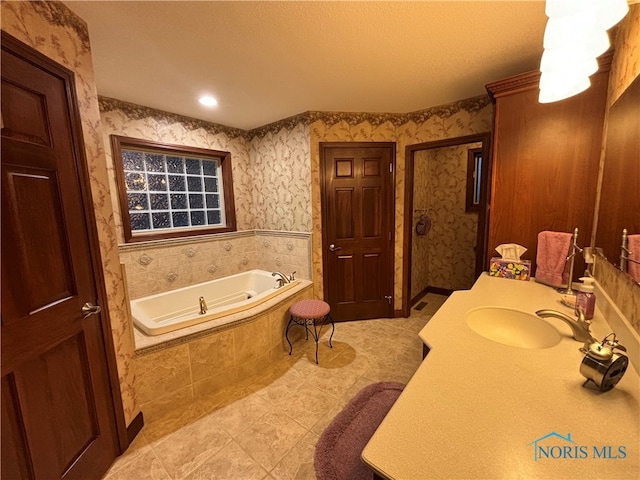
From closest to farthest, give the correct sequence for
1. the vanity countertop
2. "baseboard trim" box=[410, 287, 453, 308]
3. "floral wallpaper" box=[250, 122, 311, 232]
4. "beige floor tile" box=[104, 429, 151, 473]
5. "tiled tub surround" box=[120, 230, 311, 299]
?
the vanity countertop < "beige floor tile" box=[104, 429, 151, 473] < "tiled tub surround" box=[120, 230, 311, 299] < "floral wallpaper" box=[250, 122, 311, 232] < "baseboard trim" box=[410, 287, 453, 308]

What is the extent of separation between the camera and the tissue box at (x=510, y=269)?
1.66 metres

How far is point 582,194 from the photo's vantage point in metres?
1.49

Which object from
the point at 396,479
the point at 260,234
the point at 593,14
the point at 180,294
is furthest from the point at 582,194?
the point at 180,294

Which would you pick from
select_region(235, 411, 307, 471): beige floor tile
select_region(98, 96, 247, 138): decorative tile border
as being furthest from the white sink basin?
select_region(98, 96, 247, 138): decorative tile border

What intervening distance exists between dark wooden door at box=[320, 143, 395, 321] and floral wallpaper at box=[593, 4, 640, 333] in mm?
1634

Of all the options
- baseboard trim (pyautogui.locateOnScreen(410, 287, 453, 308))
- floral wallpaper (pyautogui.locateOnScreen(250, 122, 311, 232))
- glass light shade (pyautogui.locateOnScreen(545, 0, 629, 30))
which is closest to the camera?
glass light shade (pyautogui.locateOnScreen(545, 0, 629, 30))

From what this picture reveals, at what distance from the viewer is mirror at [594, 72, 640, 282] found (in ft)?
3.06

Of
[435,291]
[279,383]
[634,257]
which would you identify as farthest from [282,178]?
[435,291]

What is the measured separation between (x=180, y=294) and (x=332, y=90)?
96.7 inches

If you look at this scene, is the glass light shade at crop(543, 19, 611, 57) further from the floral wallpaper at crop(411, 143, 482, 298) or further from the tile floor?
the floral wallpaper at crop(411, 143, 482, 298)

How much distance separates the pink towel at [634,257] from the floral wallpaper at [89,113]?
230 cm

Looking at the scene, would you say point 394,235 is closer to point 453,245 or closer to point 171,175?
point 453,245

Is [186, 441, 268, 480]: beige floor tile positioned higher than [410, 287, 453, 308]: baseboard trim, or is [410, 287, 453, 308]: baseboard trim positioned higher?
[410, 287, 453, 308]: baseboard trim

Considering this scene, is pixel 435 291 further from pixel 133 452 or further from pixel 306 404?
pixel 133 452
